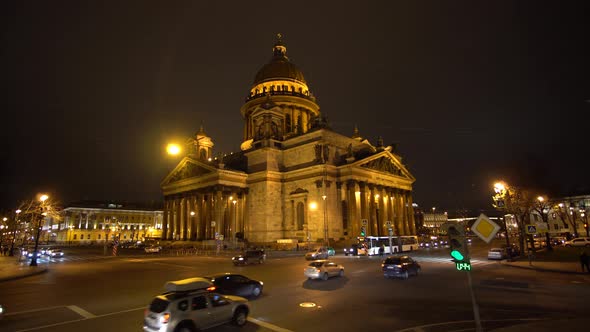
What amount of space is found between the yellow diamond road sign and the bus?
31.9 meters

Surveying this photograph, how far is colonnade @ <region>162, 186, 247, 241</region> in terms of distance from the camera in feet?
177

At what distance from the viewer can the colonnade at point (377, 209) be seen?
170ft

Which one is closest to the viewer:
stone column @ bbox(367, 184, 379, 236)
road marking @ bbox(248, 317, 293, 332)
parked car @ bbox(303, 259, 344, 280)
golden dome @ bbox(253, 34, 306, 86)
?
road marking @ bbox(248, 317, 293, 332)

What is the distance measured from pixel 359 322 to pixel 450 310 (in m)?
3.87

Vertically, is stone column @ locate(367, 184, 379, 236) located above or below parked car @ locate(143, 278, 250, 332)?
above

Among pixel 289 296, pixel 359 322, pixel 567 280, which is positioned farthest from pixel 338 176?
pixel 359 322

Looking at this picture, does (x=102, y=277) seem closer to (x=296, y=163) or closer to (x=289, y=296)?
(x=289, y=296)

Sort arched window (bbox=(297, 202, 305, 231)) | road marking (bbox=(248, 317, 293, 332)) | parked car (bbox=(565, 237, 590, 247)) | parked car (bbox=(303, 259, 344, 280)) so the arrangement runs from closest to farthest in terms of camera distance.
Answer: road marking (bbox=(248, 317, 293, 332)) → parked car (bbox=(303, 259, 344, 280)) → parked car (bbox=(565, 237, 590, 247)) → arched window (bbox=(297, 202, 305, 231))

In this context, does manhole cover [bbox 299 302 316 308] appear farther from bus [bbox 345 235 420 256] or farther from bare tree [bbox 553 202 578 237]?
bare tree [bbox 553 202 578 237]

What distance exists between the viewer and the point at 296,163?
5838 centimetres

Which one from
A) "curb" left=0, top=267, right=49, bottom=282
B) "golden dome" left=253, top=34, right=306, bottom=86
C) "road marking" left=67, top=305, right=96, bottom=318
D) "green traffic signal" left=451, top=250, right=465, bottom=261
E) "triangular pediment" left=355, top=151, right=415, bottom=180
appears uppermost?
"golden dome" left=253, top=34, right=306, bottom=86

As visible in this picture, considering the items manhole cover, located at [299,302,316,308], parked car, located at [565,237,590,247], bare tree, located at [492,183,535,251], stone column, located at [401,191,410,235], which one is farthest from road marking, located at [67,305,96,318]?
parked car, located at [565,237,590,247]

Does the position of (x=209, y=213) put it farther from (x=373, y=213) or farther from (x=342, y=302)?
(x=342, y=302)

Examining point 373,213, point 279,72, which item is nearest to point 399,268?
point 373,213
